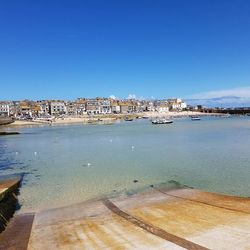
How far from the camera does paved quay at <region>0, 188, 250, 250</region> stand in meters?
11.5

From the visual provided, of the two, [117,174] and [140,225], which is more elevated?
[140,225]

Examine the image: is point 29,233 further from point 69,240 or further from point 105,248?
point 105,248

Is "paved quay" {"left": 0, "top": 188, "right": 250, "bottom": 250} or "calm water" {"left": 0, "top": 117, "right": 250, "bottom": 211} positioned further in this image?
"calm water" {"left": 0, "top": 117, "right": 250, "bottom": 211}

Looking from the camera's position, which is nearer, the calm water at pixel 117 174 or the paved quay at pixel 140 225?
the paved quay at pixel 140 225

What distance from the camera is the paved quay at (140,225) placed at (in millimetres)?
11477

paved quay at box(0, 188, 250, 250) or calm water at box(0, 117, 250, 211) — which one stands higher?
paved quay at box(0, 188, 250, 250)

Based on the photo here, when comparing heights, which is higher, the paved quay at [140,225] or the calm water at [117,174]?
the paved quay at [140,225]

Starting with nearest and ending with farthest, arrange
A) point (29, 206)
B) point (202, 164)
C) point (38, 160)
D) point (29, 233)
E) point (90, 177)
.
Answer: point (29, 233) → point (29, 206) → point (90, 177) → point (202, 164) → point (38, 160)

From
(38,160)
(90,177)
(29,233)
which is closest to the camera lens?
(29,233)

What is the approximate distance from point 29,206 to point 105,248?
8.79 m

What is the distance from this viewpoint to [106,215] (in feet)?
50.8

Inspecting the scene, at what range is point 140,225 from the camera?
531 inches

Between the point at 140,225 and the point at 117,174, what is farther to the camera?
the point at 117,174

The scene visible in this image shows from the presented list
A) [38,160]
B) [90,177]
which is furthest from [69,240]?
[38,160]
